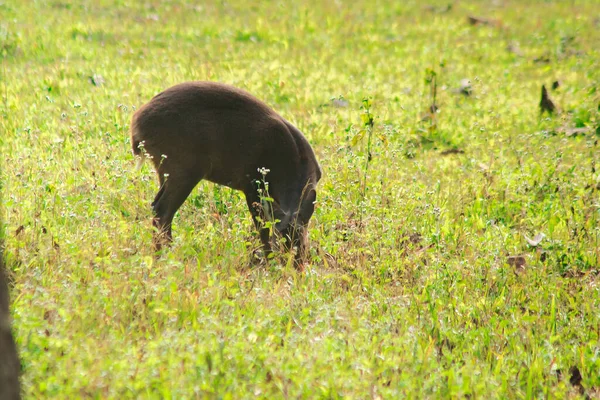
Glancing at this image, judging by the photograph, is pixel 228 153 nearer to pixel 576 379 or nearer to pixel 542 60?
pixel 576 379

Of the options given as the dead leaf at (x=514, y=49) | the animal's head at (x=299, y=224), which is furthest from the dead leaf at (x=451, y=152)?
the dead leaf at (x=514, y=49)

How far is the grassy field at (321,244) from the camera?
338cm

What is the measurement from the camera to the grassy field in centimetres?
338

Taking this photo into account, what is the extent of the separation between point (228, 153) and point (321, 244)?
94 cm

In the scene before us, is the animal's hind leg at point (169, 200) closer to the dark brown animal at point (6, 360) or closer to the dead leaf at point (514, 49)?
the dark brown animal at point (6, 360)

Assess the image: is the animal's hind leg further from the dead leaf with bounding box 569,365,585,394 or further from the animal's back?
the dead leaf with bounding box 569,365,585,394

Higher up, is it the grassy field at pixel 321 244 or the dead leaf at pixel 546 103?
the dead leaf at pixel 546 103

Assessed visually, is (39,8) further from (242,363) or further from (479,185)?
(242,363)

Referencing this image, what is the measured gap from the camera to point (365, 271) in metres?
4.84

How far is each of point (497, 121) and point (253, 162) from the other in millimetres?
3685

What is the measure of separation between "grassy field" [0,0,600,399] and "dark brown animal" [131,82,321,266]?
242 millimetres

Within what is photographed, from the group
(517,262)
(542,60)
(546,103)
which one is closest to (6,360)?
(517,262)

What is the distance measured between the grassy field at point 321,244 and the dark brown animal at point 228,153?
24cm

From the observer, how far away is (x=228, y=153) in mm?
5191
